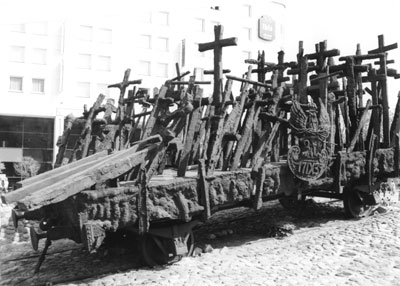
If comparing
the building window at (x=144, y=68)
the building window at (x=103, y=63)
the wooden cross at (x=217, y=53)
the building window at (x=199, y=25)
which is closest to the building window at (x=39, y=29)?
the building window at (x=103, y=63)

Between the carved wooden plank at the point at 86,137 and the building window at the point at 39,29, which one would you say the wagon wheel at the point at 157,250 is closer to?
the carved wooden plank at the point at 86,137

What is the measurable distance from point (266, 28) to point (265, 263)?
25185 mm

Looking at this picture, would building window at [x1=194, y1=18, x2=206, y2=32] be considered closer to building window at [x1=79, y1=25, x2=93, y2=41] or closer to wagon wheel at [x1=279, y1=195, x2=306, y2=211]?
building window at [x1=79, y1=25, x2=93, y2=41]

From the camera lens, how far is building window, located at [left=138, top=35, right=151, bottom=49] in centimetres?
2689

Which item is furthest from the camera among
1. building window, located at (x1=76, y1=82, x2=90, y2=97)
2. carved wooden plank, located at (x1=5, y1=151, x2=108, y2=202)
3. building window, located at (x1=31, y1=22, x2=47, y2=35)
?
building window, located at (x1=76, y1=82, x2=90, y2=97)

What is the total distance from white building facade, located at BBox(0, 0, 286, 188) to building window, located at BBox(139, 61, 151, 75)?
0.07 meters

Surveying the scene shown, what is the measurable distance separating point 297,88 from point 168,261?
514 centimetres

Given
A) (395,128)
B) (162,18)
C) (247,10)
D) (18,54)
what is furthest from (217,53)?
(247,10)

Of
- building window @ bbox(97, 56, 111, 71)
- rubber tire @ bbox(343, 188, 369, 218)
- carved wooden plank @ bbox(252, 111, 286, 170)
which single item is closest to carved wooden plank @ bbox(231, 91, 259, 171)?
carved wooden plank @ bbox(252, 111, 286, 170)

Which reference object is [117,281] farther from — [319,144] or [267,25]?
[267,25]

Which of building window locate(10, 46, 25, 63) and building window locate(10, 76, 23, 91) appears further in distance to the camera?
building window locate(10, 76, 23, 91)

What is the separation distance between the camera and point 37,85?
964 inches

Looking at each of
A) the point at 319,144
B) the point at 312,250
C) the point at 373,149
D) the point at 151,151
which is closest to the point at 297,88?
the point at 319,144

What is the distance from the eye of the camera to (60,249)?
802 cm
